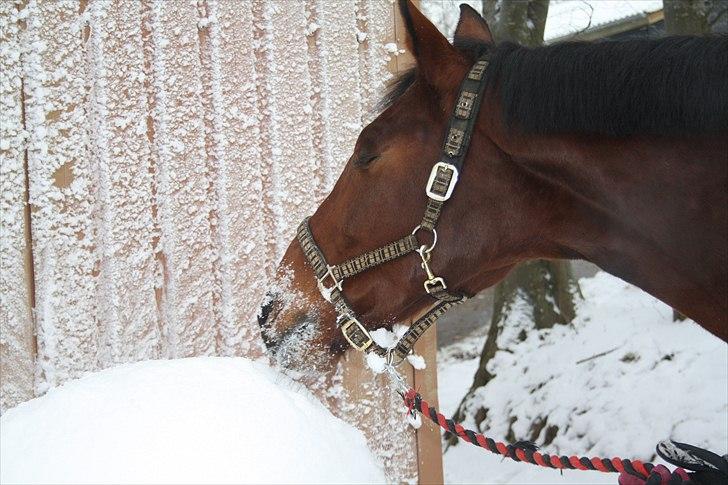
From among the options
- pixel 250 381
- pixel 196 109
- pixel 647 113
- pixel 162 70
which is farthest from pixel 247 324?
pixel 647 113

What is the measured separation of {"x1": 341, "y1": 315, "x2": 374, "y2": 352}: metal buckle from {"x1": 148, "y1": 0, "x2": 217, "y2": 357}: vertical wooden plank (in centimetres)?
101

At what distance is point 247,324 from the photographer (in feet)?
9.96

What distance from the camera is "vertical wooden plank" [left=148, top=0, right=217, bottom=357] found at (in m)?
2.89

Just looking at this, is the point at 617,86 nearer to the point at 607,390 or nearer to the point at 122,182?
the point at 122,182

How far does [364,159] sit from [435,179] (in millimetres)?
301

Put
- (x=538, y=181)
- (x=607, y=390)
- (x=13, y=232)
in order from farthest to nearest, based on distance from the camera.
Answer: (x=607, y=390) → (x=13, y=232) → (x=538, y=181)

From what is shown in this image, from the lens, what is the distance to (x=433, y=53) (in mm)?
1999

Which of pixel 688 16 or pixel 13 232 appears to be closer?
Result: pixel 13 232

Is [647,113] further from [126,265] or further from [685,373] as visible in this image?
[685,373]

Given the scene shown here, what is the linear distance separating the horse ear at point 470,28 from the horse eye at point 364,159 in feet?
1.49

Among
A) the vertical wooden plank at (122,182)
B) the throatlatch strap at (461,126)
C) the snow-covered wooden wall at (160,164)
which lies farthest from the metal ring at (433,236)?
the vertical wooden plank at (122,182)

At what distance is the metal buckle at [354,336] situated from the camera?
220cm

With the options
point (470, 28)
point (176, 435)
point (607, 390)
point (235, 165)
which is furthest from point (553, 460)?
point (607, 390)

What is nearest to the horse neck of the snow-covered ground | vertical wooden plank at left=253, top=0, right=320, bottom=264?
vertical wooden plank at left=253, top=0, right=320, bottom=264
